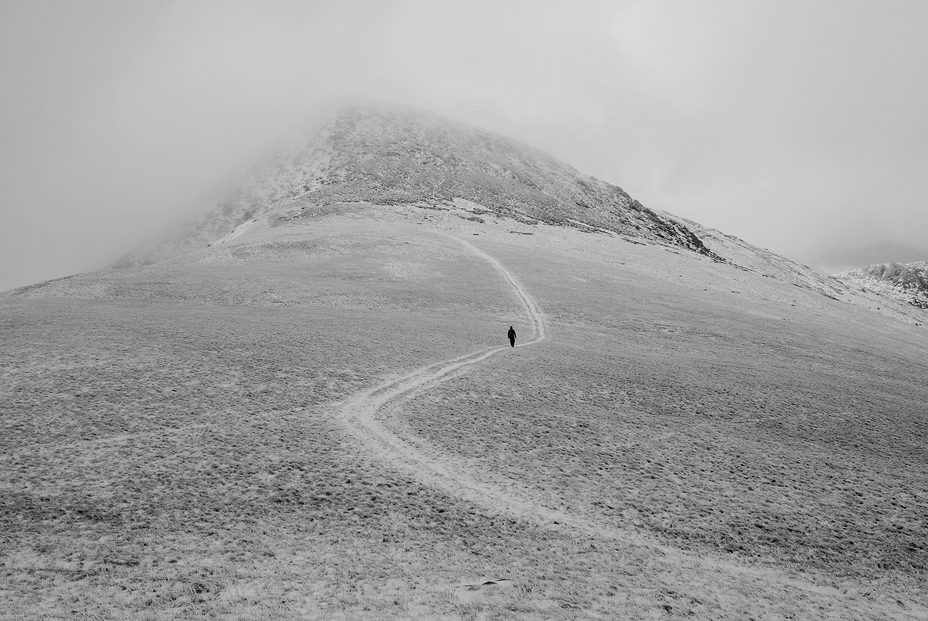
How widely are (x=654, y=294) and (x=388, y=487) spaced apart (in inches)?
1882

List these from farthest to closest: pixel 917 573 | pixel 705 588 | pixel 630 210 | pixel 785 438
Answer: pixel 630 210
pixel 785 438
pixel 917 573
pixel 705 588

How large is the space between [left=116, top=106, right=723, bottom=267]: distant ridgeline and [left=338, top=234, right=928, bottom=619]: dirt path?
75.4 m

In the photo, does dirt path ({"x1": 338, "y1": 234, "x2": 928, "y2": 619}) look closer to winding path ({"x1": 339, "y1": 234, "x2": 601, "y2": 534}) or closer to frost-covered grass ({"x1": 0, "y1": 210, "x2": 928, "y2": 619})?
winding path ({"x1": 339, "y1": 234, "x2": 601, "y2": 534})

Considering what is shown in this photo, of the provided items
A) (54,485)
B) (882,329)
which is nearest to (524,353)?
(54,485)

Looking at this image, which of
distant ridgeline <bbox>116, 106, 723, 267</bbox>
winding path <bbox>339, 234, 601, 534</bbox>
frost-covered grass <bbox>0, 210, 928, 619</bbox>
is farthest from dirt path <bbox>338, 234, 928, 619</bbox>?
distant ridgeline <bbox>116, 106, 723, 267</bbox>

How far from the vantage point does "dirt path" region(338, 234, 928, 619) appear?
12992 millimetres

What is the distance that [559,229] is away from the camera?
3866 inches

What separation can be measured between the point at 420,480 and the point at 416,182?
342 feet

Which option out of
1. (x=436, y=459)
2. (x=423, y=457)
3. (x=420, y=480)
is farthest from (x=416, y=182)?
(x=420, y=480)

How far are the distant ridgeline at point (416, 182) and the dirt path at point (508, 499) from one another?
75.4 meters

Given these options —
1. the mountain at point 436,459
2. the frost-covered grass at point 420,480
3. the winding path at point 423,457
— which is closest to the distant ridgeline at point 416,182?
the mountain at point 436,459

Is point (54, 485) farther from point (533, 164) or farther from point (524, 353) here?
point (533, 164)

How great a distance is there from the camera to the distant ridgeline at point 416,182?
104m

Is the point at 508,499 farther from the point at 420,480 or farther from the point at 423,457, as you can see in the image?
the point at 423,457
